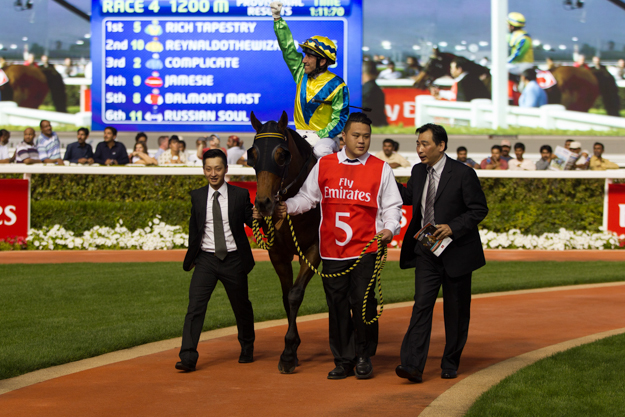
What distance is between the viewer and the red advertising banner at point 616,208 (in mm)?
14117

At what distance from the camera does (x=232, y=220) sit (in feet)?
18.9

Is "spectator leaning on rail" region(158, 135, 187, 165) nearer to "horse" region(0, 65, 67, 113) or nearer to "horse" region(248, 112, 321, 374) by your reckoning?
"horse" region(0, 65, 67, 113)

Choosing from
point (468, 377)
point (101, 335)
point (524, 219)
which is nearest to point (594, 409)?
point (468, 377)

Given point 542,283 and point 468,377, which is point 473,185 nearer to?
point 468,377

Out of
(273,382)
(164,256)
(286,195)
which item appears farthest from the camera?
(164,256)

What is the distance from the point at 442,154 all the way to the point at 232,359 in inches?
89.3

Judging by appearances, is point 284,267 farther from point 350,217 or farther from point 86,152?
point 86,152

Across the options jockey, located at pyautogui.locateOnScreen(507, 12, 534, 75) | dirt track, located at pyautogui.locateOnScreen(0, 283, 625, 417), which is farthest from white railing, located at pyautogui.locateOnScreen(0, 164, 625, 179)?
dirt track, located at pyautogui.locateOnScreen(0, 283, 625, 417)

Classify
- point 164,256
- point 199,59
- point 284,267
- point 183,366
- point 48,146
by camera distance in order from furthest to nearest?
point 199,59 → point 48,146 → point 164,256 → point 284,267 → point 183,366

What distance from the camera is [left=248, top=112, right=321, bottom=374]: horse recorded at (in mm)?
5227

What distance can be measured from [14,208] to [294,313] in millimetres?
9216

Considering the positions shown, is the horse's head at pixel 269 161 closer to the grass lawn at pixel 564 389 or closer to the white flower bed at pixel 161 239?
the grass lawn at pixel 564 389

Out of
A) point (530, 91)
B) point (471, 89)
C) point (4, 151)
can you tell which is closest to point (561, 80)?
point (530, 91)

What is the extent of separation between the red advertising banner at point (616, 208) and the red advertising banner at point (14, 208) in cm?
1030
